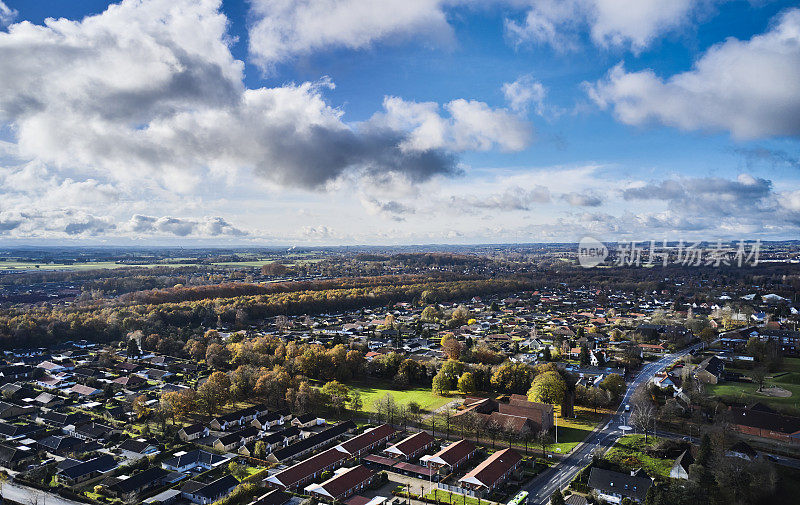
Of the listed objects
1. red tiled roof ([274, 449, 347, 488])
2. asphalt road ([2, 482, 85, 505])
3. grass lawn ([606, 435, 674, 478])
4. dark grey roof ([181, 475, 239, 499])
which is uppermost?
grass lawn ([606, 435, 674, 478])

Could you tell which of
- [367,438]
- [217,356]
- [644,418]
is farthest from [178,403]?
[644,418]

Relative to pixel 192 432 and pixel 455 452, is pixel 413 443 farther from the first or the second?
pixel 192 432

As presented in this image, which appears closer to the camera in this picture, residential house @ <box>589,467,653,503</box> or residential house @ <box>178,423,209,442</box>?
residential house @ <box>589,467,653,503</box>

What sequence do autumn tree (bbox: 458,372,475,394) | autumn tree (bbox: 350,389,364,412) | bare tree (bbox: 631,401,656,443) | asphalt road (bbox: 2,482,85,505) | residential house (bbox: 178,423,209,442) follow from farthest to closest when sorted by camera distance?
autumn tree (bbox: 458,372,475,394)
autumn tree (bbox: 350,389,364,412)
residential house (bbox: 178,423,209,442)
bare tree (bbox: 631,401,656,443)
asphalt road (bbox: 2,482,85,505)

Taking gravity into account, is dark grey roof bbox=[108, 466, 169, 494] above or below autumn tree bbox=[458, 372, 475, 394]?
below

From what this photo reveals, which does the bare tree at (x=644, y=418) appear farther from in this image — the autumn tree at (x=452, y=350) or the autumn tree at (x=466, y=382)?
the autumn tree at (x=452, y=350)

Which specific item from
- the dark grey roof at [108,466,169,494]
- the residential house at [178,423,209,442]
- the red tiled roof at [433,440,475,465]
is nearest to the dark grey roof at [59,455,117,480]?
the dark grey roof at [108,466,169,494]

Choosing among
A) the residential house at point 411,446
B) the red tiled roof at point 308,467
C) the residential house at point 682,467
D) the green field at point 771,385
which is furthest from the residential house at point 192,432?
the green field at point 771,385

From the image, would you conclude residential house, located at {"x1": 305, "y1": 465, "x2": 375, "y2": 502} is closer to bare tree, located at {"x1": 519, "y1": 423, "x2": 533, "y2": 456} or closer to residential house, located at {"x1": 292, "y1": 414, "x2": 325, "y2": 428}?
residential house, located at {"x1": 292, "y1": 414, "x2": 325, "y2": 428}
